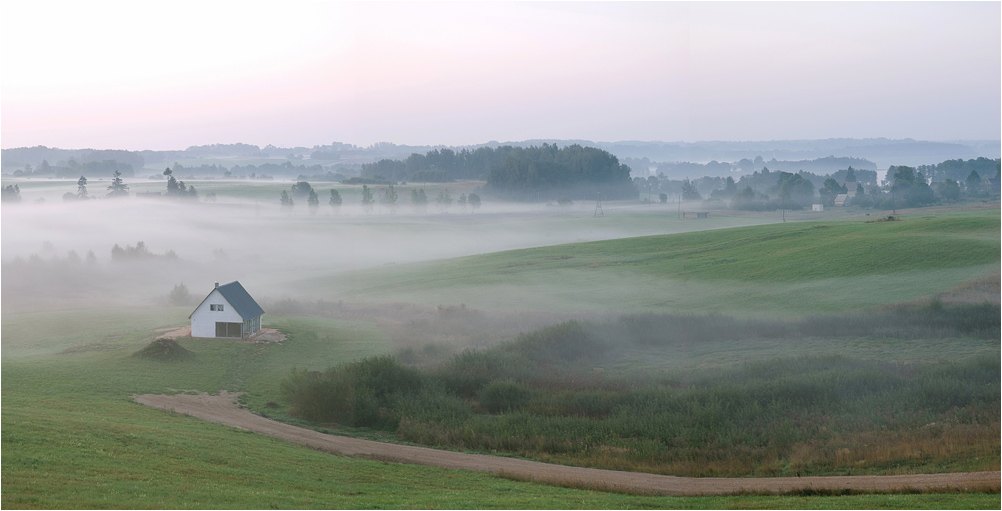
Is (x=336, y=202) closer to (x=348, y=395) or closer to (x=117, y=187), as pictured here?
(x=117, y=187)

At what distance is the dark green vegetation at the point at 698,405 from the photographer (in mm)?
26484

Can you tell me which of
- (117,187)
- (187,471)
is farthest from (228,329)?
(117,187)

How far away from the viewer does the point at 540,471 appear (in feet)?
85.0

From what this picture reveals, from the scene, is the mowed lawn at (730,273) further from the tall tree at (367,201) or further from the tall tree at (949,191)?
the tall tree at (367,201)

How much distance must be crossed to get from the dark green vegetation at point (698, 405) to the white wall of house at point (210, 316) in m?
12.3

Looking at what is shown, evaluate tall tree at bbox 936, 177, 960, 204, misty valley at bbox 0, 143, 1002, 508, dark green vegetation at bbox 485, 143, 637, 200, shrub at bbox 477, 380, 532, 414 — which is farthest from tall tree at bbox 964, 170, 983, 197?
shrub at bbox 477, 380, 532, 414

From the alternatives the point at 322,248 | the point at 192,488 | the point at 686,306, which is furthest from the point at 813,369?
the point at 322,248

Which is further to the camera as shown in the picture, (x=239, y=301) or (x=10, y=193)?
(x=10, y=193)

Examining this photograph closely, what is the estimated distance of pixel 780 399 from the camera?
32625 mm

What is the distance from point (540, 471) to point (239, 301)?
2969 centimetres

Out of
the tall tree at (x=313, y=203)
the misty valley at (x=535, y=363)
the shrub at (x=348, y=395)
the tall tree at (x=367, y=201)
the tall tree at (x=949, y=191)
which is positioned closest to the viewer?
the misty valley at (x=535, y=363)

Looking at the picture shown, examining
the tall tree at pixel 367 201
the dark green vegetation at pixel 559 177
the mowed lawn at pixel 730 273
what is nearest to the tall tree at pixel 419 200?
the tall tree at pixel 367 201

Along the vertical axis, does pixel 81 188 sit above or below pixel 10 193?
above

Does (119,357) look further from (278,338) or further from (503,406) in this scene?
(503,406)
